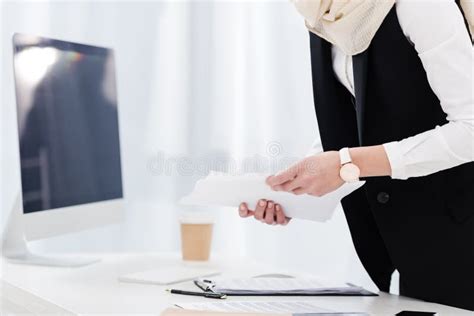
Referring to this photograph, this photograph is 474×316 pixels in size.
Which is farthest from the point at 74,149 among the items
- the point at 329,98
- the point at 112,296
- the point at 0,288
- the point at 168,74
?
the point at 168,74

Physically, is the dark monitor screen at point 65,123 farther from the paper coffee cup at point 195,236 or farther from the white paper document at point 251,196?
the white paper document at point 251,196

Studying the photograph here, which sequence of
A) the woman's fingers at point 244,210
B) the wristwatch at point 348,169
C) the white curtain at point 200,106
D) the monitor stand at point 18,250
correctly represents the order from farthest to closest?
the white curtain at point 200,106 < the monitor stand at point 18,250 < the woman's fingers at point 244,210 < the wristwatch at point 348,169

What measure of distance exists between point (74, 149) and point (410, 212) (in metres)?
0.77

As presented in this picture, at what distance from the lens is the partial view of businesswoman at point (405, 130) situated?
105 centimetres

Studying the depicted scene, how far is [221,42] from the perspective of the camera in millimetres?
2580

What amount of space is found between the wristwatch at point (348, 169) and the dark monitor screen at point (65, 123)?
667mm

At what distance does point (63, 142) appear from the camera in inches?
56.8

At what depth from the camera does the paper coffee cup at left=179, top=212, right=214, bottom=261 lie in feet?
5.01

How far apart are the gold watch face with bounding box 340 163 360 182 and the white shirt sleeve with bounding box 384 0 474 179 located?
61 millimetres

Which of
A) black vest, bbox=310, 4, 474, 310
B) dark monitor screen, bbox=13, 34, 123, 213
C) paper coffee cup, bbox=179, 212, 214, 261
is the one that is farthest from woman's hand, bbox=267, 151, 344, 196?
dark monitor screen, bbox=13, 34, 123, 213

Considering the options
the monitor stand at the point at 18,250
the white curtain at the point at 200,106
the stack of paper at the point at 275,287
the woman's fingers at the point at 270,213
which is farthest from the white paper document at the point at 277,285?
the white curtain at the point at 200,106

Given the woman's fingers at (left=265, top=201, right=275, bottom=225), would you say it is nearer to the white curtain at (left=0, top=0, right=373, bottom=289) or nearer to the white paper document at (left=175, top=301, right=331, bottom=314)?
the white paper document at (left=175, top=301, right=331, bottom=314)

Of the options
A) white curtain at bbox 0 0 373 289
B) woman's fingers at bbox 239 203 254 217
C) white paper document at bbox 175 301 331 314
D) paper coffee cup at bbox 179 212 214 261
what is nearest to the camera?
white paper document at bbox 175 301 331 314

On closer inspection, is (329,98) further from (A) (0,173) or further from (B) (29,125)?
(A) (0,173)
